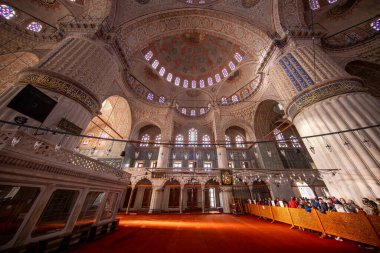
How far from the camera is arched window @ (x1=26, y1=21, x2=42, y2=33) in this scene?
984 centimetres

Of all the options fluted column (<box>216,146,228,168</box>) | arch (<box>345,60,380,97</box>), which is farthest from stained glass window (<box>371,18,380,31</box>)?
fluted column (<box>216,146,228,168</box>)

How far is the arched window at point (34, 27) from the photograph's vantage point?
9845 mm

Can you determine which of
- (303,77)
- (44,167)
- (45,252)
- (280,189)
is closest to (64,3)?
(44,167)

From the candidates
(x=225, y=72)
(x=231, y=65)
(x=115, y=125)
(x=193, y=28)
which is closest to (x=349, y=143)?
(x=231, y=65)

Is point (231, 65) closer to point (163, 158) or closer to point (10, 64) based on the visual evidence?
point (163, 158)

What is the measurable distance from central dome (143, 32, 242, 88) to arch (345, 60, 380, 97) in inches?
368

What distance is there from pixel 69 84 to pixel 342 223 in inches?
471

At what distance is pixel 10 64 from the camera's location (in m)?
9.45

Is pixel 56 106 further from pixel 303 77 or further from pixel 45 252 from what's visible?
pixel 303 77

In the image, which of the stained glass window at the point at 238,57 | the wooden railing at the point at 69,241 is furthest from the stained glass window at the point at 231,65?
the wooden railing at the point at 69,241

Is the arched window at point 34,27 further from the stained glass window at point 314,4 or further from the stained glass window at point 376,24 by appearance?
the stained glass window at point 376,24

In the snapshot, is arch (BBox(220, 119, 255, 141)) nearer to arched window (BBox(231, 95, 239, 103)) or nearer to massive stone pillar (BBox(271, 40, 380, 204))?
arched window (BBox(231, 95, 239, 103))

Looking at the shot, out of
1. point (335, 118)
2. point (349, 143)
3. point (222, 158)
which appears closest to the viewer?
point (349, 143)

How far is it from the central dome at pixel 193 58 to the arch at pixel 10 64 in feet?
31.7
